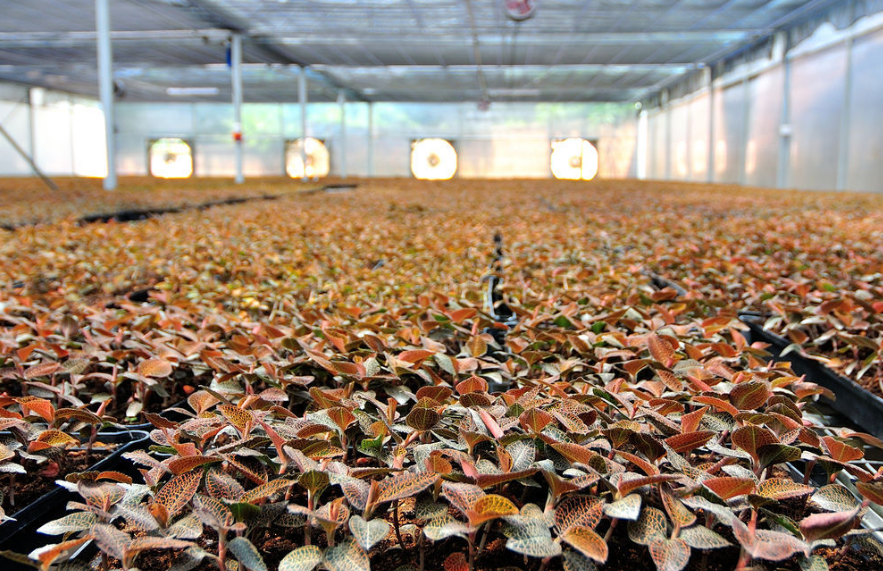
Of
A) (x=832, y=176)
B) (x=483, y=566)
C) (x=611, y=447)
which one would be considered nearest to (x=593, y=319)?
(x=611, y=447)

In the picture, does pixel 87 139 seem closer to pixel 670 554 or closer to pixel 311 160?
pixel 311 160

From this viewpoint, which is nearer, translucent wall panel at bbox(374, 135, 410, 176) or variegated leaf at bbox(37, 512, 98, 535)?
variegated leaf at bbox(37, 512, 98, 535)

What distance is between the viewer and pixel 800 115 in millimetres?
17125

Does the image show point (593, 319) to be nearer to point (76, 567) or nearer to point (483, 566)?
point (483, 566)

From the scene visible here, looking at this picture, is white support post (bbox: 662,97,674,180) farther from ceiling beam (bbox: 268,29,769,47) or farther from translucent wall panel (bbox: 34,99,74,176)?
translucent wall panel (bbox: 34,99,74,176)

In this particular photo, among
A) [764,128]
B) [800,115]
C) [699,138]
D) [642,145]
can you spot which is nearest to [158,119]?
[642,145]

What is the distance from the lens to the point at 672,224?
5.76 meters

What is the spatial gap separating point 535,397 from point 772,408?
45cm

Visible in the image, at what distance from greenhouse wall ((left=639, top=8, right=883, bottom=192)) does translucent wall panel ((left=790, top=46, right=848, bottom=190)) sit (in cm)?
2

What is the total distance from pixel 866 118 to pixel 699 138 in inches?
462

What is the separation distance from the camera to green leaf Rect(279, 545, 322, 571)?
0.80 meters

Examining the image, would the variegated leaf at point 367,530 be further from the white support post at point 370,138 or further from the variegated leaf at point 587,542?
the white support post at point 370,138

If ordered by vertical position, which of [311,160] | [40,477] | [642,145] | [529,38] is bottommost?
[40,477]

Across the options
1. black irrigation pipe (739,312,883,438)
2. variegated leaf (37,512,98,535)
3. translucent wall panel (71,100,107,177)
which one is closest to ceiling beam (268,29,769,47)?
black irrigation pipe (739,312,883,438)
